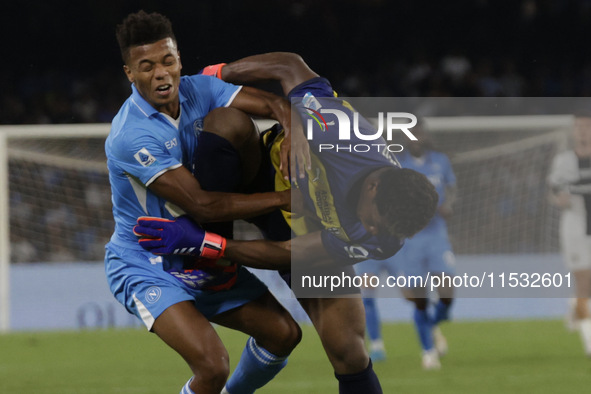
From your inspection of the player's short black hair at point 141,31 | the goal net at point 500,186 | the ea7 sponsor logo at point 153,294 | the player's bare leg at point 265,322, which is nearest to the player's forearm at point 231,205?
the ea7 sponsor logo at point 153,294

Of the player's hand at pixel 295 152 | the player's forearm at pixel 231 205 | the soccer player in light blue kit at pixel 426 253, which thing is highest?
the player's hand at pixel 295 152

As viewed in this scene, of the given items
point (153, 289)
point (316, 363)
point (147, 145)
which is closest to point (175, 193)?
point (147, 145)

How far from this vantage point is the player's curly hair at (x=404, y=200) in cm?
382

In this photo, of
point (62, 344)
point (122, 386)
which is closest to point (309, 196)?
point (122, 386)

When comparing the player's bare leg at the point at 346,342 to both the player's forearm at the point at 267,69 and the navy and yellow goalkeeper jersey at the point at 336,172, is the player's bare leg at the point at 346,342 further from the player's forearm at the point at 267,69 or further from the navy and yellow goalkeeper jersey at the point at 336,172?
the player's forearm at the point at 267,69

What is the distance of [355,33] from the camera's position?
1319cm

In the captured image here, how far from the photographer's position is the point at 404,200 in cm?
382

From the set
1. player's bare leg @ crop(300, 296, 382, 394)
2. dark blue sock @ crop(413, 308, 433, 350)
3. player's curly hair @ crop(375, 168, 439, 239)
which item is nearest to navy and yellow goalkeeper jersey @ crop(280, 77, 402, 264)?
A: player's curly hair @ crop(375, 168, 439, 239)

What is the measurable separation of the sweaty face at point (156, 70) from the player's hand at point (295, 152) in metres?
0.53

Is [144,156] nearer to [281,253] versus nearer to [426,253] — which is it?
[281,253]

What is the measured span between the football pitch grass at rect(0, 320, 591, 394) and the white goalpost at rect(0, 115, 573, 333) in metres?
0.98

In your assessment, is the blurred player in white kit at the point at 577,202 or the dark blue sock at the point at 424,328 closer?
the dark blue sock at the point at 424,328

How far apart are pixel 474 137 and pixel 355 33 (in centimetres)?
437

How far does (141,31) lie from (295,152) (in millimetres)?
832
